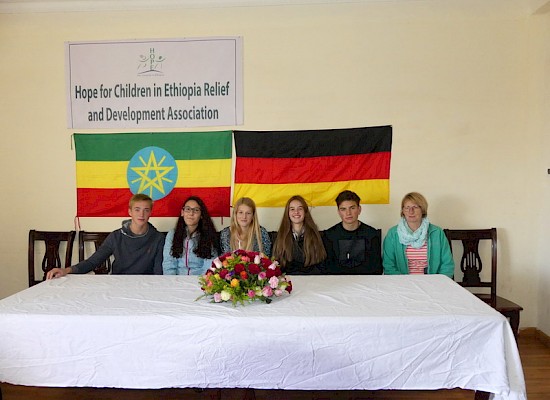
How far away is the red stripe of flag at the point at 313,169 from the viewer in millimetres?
3428

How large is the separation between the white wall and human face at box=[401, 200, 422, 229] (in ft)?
1.23

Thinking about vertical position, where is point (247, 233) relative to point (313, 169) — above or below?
below

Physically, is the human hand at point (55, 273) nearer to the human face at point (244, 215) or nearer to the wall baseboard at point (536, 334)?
the human face at point (244, 215)

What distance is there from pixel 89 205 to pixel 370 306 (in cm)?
255

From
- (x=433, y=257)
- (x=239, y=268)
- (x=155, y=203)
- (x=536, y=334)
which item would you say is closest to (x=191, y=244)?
(x=155, y=203)

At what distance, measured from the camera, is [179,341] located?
1.81m

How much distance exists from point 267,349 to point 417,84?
8.03 feet

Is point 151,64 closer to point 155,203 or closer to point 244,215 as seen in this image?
point 155,203

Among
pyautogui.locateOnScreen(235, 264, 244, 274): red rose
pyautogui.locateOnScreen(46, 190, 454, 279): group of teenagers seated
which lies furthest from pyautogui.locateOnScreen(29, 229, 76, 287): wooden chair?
pyautogui.locateOnScreen(235, 264, 244, 274): red rose

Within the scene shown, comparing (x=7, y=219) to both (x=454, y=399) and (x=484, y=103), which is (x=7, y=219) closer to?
(x=454, y=399)

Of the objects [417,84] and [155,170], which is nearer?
[417,84]

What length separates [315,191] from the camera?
11.4ft

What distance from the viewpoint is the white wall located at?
3.34 metres

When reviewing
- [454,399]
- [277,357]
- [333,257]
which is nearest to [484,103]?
[333,257]
